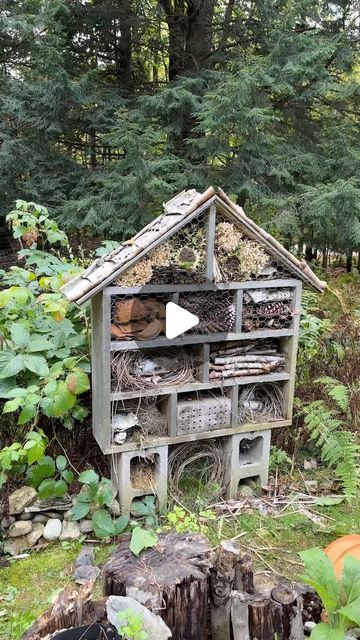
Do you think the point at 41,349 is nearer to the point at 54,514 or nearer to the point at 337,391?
the point at 54,514

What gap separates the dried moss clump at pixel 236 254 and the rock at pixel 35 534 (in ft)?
6.08

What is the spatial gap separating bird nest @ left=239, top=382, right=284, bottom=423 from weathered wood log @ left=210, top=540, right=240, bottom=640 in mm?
1516

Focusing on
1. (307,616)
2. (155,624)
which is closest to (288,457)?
(307,616)

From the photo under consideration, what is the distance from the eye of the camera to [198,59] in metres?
7.07

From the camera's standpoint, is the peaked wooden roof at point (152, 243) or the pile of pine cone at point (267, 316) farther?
the pile of pine cone at point (267, 316)

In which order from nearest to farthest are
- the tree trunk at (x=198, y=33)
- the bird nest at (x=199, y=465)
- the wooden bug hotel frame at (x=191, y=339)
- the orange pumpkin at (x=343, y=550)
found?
the orange pumpkin at (x=343, y=550) → the wooden bug hotel frame at (x=191, y=339) → the bird nest at (x=199, y=465) → the tree trunk at (x=198, y=33)

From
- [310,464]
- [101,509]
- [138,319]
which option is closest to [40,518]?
[101,509]

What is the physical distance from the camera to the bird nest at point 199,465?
10.3 ft

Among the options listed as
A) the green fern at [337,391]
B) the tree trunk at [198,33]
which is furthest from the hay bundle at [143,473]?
the tree trunk at [198,33]

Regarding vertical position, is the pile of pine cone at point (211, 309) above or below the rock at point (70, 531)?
above

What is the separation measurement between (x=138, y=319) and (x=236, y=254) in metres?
0.72

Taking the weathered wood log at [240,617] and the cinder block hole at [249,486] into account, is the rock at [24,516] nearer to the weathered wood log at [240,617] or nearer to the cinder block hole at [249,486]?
Result: the cinder block hole at [249,486]

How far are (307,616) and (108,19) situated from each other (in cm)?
767

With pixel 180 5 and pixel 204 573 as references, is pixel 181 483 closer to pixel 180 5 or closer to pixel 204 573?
pixel 204 573
